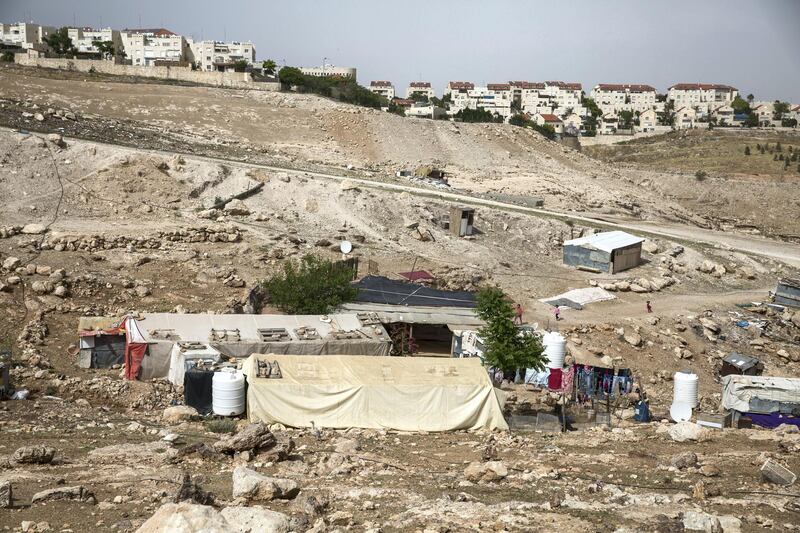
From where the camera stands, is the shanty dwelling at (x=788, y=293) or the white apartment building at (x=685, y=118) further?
the white apartment building at (x=685, y=118)

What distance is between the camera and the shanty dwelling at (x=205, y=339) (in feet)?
58.7

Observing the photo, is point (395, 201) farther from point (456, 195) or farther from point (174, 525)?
point (174, 525)

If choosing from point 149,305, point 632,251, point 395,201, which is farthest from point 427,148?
point 149,305

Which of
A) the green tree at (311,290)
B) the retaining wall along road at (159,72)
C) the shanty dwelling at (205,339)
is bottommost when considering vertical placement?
the shanty dwelling at (205,339)

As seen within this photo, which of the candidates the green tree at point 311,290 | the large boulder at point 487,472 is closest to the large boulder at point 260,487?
the large boulder at point 487,472

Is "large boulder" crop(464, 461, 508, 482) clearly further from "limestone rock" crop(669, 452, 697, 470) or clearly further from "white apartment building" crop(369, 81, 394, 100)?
"white apartment building" crop(369, 81, 394, 100)

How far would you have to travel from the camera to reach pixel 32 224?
2598cm

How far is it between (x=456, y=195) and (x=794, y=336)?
53.4 ft

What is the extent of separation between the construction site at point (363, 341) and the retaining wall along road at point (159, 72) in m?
10.8

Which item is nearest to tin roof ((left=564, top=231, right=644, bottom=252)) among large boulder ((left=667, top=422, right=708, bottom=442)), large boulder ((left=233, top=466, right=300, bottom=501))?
large boulder ((left=667, top=422, right=708, bottom=442))

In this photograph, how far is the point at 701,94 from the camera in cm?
14050

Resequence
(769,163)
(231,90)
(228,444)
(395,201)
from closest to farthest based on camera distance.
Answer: (228,444) → (395,201) → (231,90) → (769,163)

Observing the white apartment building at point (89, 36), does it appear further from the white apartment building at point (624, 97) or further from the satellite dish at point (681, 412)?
the satellite dish at point (681, 412)

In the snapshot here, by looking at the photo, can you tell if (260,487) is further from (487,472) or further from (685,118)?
(685,118)
